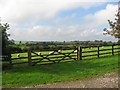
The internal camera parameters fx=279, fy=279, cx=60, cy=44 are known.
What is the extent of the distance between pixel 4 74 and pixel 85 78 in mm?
5328

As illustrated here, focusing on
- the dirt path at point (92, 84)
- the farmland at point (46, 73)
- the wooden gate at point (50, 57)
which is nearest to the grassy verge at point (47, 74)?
the farmland at point (46, 73)

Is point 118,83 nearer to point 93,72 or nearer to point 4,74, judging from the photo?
point 93,72

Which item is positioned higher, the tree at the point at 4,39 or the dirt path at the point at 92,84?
the tree at the point at 4,39

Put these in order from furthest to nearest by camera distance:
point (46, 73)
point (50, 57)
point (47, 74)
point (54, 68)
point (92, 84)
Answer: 1. point (50, 57)
2. point (54, 68)
3. point (46, 73)
4. point (47, 74)
5. point (92, 84)

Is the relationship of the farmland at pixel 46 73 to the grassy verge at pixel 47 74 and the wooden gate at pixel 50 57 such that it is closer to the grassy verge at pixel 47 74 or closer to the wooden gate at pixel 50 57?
the grassy verge at pixel 47 74

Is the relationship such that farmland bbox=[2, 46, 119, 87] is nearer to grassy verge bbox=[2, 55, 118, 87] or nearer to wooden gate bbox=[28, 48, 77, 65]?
grassy verge bbox=[2, 55, 118, 87]

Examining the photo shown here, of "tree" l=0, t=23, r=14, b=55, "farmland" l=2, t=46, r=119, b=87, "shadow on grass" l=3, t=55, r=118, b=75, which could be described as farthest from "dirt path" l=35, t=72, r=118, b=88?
"tree" l=0, t=23, r=14, b=55

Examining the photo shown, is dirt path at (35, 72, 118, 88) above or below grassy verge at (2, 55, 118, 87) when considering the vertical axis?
below

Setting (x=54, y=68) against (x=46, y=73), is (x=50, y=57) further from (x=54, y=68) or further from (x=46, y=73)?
(x=46, y=73)

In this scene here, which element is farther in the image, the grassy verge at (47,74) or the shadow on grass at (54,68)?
the shadow on grass at (54,68)

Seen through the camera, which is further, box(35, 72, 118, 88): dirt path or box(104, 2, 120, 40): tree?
box(104, 2, 120, 40): tree

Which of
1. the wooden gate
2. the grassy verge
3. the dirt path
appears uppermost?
the wooden gate

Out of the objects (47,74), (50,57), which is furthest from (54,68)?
(50,57)

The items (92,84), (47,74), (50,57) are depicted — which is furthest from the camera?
(50,57)
